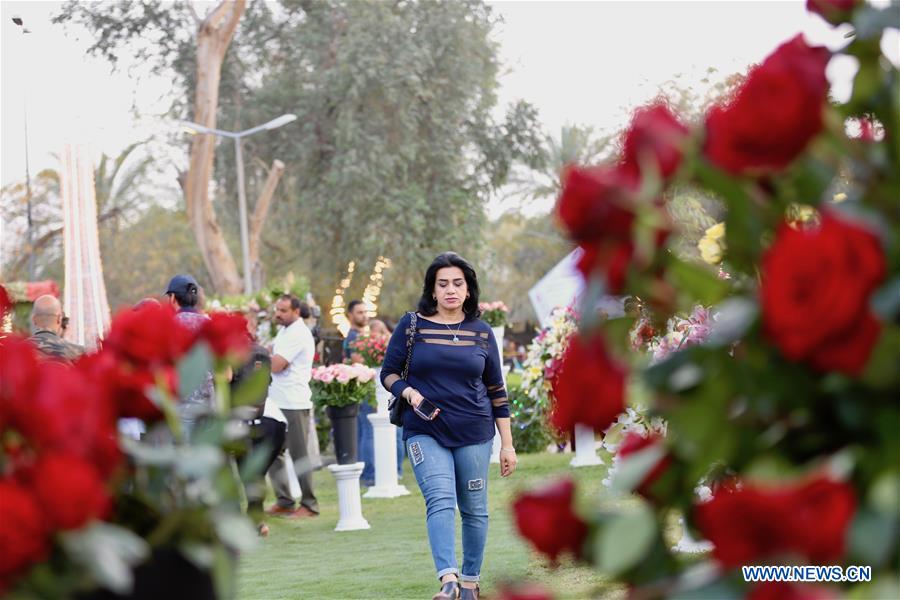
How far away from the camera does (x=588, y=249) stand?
1.74 metres

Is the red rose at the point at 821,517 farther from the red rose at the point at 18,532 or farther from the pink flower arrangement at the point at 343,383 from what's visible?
the pink flower arrangement at the point at 343,383

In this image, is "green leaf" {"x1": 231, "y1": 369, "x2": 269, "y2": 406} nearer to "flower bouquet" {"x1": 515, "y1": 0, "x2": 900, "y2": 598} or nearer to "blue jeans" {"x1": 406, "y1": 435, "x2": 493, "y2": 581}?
"flower bouquet" {"x1": 515, "y1": 0, "x2": 900, "y2": 598}

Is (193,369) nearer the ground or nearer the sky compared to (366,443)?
nearer the sky

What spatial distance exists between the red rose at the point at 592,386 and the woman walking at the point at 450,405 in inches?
241

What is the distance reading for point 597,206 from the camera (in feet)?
5.38

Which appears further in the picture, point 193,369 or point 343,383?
point 343,383

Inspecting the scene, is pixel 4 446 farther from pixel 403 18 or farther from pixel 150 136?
pixel 150 136

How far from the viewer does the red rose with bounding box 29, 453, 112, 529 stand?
1.64 m

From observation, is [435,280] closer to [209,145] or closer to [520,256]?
[209,145]

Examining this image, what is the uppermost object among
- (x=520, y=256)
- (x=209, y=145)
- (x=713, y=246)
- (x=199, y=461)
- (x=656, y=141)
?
(x=520, y=256)

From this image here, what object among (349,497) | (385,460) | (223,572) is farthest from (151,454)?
(385,460)

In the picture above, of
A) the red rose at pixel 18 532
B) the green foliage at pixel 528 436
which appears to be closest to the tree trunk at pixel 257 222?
the green foliage at pixel 528 436

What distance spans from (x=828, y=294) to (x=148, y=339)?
0.99m

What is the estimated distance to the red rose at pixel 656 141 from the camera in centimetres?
168
